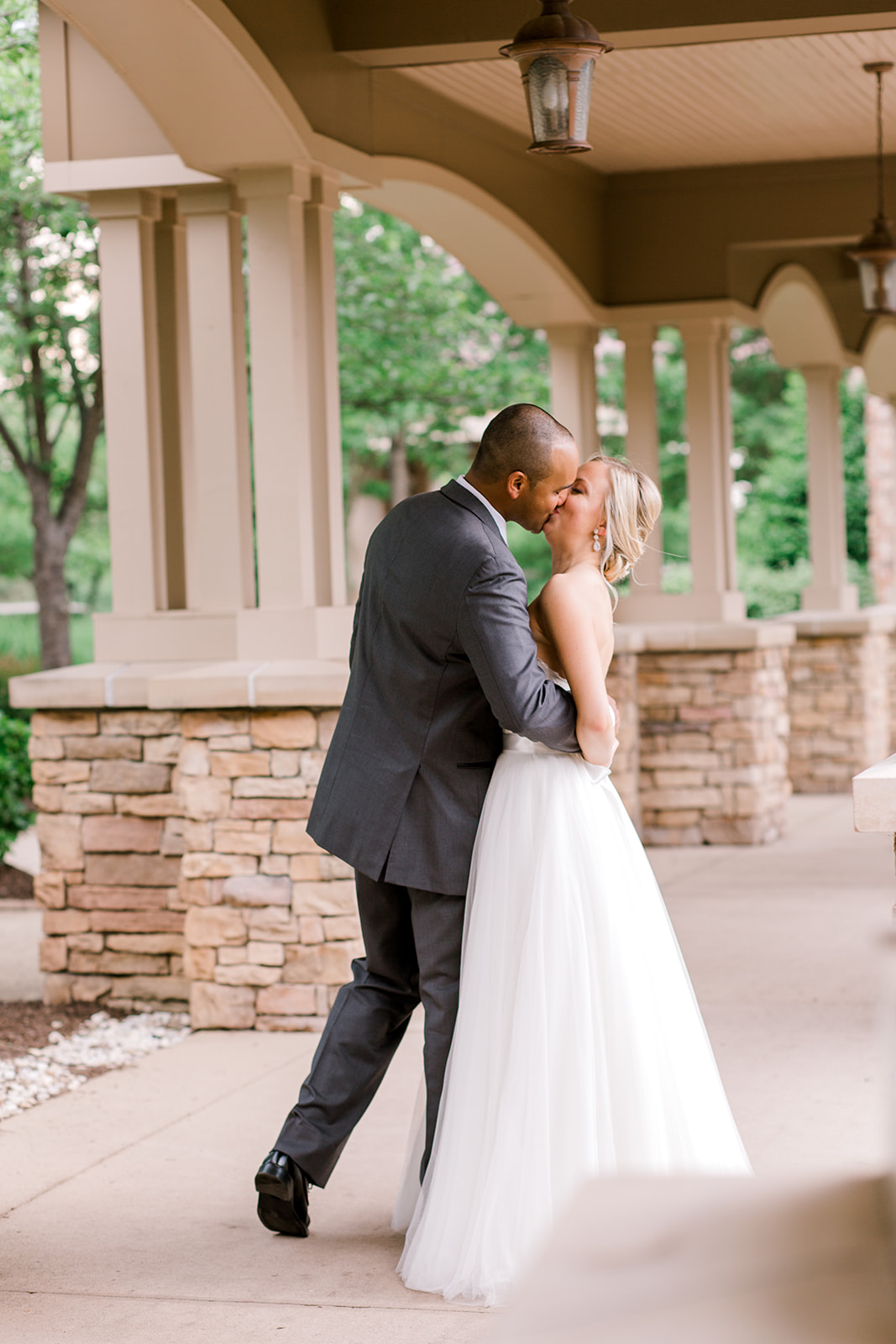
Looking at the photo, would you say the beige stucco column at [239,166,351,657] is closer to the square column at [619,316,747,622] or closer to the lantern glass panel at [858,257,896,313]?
the lantern glass panel at [858,257,896,313]

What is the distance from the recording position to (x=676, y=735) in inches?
389

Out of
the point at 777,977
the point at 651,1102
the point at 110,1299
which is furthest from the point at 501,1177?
the point at 777,977

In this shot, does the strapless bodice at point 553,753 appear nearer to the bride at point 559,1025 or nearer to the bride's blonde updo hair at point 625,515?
the bride at point 559,1025

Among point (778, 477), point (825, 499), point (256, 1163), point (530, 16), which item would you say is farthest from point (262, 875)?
point (778, 477)

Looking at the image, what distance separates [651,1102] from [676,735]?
6.79 meters

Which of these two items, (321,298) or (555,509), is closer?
(555,509)

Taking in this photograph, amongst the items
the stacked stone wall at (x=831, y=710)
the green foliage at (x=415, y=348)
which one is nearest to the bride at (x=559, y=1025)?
the stacked stone wall at (x=831, y=710)

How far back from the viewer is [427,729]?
3.42m

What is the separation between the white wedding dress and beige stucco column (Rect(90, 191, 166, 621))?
10.9ft

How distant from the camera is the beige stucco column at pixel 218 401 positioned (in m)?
6.12

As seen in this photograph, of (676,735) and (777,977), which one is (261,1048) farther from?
(676,735)

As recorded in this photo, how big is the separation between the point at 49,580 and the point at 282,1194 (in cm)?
925

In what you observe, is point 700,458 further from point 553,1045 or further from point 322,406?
point 553,1045

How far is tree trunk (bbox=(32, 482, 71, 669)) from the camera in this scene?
481 inches
